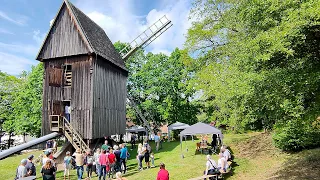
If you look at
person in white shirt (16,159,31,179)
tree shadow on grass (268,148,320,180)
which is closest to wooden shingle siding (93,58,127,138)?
person in white shirt (16,159,31,179)

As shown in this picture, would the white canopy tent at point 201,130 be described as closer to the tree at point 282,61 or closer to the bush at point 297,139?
the bush at point 297,139

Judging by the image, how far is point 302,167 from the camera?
1169cm

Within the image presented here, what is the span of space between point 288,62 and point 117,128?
58.2 ft

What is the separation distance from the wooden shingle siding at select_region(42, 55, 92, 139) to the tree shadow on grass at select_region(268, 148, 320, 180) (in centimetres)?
1295

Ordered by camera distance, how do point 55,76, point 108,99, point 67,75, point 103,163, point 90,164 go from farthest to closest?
point 108,99, point 67,75, point 55,76, point 90,164, point 103,163

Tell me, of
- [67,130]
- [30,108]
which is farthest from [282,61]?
[30,108]

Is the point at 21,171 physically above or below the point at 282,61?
below

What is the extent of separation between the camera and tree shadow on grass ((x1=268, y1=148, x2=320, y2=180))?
1079 centimetres

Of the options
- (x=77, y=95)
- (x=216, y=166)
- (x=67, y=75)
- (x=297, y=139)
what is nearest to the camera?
(x=216, y=166)

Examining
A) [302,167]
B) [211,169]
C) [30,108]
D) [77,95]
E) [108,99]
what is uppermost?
[30,108]

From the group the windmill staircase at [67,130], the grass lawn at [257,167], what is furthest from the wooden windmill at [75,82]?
the grass lawn at [257,167]

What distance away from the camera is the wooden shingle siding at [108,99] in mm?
19656

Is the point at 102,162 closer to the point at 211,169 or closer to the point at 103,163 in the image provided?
the point at 103,163

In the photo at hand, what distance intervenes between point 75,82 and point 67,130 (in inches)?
146
